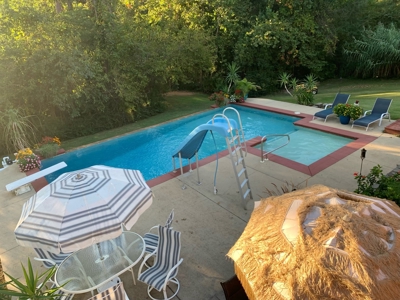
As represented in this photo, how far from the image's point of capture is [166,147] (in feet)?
38.6

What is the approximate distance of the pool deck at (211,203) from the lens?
4.54 metres

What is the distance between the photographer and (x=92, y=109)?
46.2ft

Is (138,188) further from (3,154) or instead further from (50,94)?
(3,154)

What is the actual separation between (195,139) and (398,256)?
534 centimetres

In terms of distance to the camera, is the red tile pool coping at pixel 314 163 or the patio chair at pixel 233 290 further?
the red tile pool coping at pixel 314 163

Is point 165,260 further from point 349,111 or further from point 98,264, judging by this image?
point 349,111

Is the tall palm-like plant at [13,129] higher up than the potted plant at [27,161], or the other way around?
the tall palm-like plant at [13,129]

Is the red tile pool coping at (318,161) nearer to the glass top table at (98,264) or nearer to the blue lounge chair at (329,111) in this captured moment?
the blue lounge chair at (329,111)

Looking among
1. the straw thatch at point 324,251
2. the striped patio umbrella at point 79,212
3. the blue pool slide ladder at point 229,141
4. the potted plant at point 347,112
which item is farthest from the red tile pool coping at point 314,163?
the straw thatch at point 324,251

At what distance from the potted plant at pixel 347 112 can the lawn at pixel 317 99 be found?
1785 millimetres

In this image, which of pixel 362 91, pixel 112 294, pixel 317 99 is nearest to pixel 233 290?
pixel 112 294

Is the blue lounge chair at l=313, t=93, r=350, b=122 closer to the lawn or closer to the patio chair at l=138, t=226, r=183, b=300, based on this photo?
the lawn

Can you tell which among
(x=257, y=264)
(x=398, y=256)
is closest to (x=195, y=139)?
(x=257, y=264)

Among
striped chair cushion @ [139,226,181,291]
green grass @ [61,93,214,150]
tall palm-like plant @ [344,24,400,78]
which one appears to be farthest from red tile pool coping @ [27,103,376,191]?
tall palm-like plant @ [344,24,400,78]
